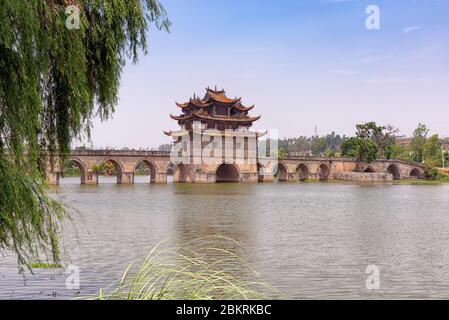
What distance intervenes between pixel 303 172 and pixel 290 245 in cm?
5987

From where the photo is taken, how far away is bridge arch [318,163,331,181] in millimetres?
74250

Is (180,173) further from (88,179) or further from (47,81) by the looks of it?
(47,81)

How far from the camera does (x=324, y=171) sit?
75062 mm

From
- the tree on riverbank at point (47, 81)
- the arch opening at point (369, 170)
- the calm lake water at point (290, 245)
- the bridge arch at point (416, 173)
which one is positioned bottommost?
the calm lake water at point (290, 245)

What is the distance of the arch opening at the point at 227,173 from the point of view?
6357cm

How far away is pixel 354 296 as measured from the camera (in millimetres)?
9328

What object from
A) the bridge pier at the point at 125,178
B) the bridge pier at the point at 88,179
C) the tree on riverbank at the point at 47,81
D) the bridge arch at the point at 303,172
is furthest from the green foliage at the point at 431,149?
the tree on riverbank at the point at 47,81

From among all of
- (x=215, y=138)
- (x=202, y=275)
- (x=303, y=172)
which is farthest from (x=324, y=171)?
(x=202, y=275)

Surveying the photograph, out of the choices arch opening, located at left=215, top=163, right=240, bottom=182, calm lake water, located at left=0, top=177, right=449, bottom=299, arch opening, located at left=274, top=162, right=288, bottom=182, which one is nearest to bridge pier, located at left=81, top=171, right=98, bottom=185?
arch opening, located at left=215, top=163, right=240, bottom=182

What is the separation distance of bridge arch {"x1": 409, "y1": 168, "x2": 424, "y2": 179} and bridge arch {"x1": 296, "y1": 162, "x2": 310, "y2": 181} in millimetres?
18082

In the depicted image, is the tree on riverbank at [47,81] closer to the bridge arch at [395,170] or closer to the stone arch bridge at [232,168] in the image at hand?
the stone arch bridge at [232,168]

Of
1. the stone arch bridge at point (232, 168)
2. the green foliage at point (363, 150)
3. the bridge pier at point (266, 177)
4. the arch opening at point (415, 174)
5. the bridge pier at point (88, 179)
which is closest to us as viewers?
the bridge pier at point (88, 179)

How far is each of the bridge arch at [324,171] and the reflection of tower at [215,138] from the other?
1437cm

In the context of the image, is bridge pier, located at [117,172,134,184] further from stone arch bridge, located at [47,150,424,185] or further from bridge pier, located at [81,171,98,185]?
bridge pier, located at [81,171,98,185]
